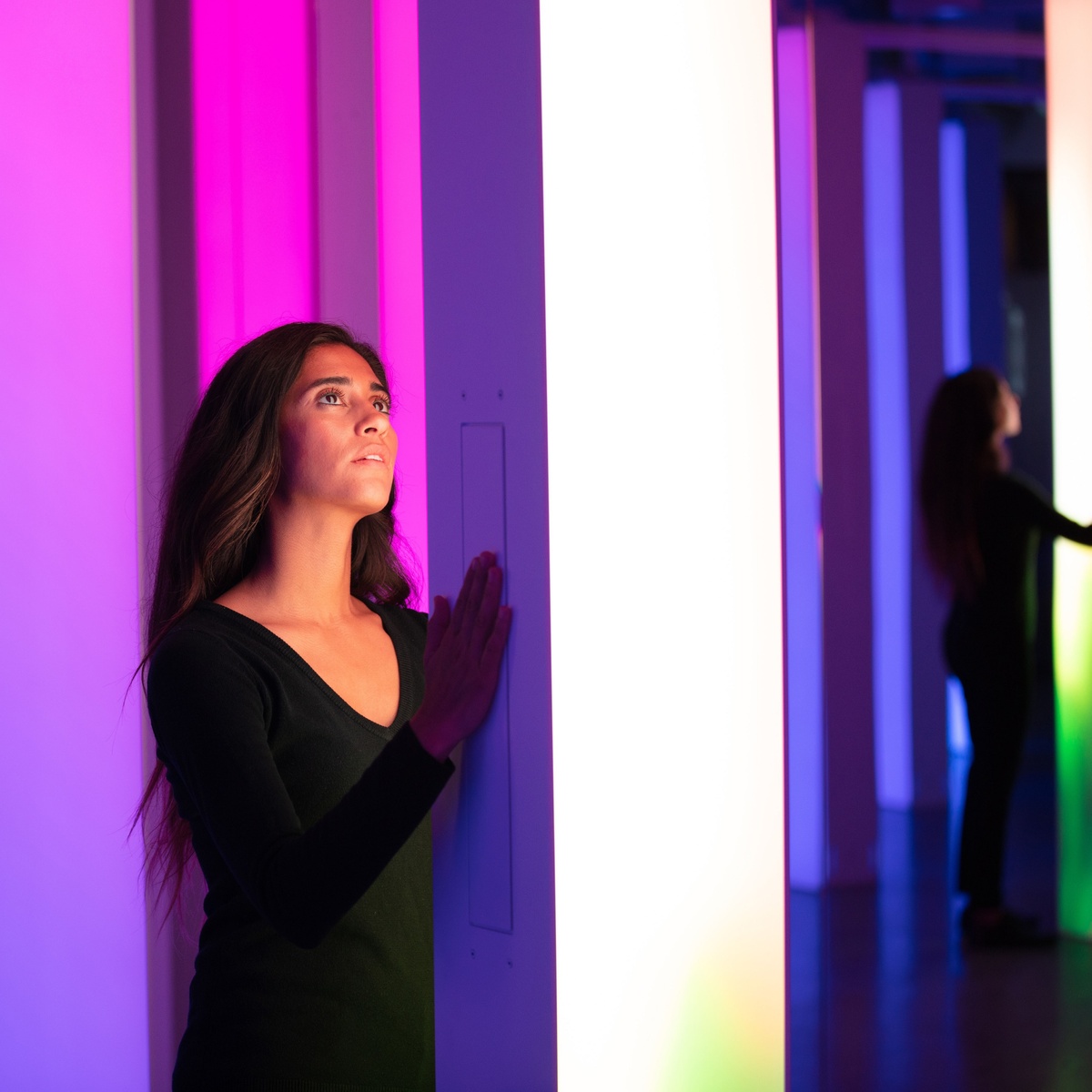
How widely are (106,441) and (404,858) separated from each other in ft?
3.78

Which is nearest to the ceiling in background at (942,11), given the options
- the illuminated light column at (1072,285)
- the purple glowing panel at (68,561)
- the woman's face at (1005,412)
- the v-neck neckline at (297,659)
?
the illuminated light column at (1072,285)

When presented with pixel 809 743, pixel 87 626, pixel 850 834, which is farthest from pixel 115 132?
pixel 850 834

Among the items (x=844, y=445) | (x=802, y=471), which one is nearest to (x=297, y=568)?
(x=802, y=471)

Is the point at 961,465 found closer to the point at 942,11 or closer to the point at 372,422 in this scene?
the point at 942,11

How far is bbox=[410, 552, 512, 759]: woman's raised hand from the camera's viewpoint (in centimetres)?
118

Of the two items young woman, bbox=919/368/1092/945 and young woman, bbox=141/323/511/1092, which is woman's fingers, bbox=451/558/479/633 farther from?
young woman, bbox=919/368/1092/945

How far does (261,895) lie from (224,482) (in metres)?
0.52

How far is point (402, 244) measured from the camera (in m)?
2.30

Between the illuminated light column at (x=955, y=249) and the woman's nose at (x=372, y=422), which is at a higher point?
the illuminated light column at (x=955, y=249)

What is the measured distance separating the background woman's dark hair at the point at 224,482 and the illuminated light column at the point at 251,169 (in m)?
0.81

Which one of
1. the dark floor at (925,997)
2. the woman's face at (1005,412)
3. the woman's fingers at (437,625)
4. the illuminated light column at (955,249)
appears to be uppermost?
the illuminated light column at (955,249)

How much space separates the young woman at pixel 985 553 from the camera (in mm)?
3775

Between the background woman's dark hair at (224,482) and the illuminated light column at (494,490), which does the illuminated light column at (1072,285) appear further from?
the illuminated light column at (494,490)

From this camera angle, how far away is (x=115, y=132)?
230cm
